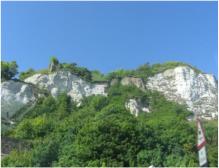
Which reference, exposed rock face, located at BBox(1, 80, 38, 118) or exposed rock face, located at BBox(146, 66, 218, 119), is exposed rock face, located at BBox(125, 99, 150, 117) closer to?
exposed rock face, located at BBox(146, 66, 218, 119)

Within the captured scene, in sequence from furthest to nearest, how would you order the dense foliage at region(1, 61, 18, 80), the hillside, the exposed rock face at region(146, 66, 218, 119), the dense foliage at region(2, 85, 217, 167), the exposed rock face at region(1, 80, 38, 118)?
the exposed rock face at region(146, 66, 218, 119) → the dense foliage at region(1, 61, 18, 80) → the exposed rock face at region(1, 80, 38, 118) → the hillside → the dense foliage at region(2, 85, 217, 167)

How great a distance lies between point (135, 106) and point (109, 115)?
580 inches

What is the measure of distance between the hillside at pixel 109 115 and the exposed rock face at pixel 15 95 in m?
0.11

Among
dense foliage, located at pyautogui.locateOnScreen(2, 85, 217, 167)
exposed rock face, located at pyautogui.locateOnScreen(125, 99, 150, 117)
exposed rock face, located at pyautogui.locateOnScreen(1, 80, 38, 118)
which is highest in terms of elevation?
exposed rock face, located at pyautogui.locateOnScreen(1, 80, 38, 118)

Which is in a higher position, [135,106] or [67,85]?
[67,85]

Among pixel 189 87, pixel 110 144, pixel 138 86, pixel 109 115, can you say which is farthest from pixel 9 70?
pixel 110 144

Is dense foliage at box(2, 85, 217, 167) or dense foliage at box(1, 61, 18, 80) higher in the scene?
dense foliage at box(1, 61, 18, 80)

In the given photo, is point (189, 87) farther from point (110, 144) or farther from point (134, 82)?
point (110, 144)

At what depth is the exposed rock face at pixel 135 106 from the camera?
60.8 metres

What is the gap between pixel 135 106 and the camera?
2420 inches

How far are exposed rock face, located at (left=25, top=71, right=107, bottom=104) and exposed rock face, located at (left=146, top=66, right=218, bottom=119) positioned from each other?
7.04 m

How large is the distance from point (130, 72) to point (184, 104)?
31.9 feet

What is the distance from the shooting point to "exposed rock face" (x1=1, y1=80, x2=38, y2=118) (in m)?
59.0

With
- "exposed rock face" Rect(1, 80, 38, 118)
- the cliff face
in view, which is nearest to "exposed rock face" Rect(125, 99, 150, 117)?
the cliff face
